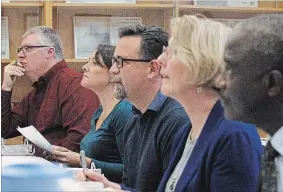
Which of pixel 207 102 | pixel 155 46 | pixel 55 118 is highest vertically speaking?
pixel 155 46

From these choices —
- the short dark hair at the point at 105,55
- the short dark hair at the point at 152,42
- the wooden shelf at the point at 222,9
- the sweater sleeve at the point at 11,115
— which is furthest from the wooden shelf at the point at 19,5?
the short dark hair at the point at 152,42

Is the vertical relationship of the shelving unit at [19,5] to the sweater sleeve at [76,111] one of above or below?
above

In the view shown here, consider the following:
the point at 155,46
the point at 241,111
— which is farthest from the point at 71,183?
the point at 155,46

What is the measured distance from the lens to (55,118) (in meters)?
3.29

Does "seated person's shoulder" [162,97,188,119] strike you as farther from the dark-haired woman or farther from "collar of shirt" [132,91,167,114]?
the dark-haired woman

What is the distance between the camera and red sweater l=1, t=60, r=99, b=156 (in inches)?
127

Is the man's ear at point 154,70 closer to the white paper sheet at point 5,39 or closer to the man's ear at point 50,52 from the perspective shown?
the man's ear at point 50,52

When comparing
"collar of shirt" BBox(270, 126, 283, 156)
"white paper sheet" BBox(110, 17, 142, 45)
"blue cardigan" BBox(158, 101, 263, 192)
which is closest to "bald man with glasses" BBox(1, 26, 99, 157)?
"white paper sheet" BBox(110, 17, 142, 45)

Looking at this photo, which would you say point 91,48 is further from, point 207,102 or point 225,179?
point 225,179

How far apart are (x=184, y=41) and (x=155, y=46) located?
60 centimetres

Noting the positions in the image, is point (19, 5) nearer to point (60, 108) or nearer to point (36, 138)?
point (60, 108)

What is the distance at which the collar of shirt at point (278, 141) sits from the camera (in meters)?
1.43

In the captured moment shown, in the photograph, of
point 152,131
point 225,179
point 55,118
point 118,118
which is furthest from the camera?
point 55,118

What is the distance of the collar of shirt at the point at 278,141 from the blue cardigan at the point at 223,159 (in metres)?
0.14
